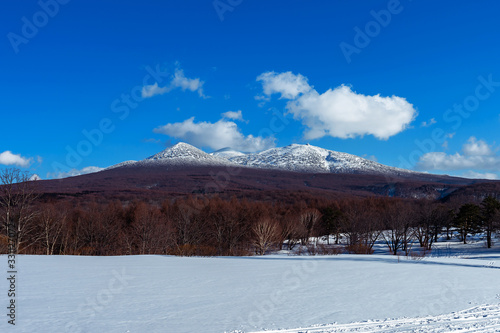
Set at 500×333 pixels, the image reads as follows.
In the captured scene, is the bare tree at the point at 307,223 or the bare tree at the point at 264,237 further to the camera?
the bare tree at the point at 307,223

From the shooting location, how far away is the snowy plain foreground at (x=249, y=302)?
850 centimetres

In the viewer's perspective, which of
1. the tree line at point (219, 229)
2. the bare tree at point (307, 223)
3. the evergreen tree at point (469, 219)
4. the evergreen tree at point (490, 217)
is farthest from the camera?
the bare tree at point (307, 223)

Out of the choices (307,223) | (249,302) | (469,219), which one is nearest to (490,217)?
Result: (469,219)

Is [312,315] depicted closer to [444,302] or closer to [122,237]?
[444,302]

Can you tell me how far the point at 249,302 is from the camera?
431 inches

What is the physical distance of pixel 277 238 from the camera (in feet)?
170

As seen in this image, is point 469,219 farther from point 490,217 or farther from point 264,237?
point 264,237

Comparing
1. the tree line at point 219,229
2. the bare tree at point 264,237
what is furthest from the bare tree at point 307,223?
the bare tree at point 264,237

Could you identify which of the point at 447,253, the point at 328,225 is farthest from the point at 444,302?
the point at 328,225

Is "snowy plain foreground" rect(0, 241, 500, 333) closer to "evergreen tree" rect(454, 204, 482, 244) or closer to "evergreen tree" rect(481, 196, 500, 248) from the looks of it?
"evergreen tree" rect(481, 196, 500, 248)

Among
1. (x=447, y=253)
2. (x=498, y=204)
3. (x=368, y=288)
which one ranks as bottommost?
(x=447, y=253)

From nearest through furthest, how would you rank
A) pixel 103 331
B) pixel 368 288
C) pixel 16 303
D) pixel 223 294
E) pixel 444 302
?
pixel 103 331
pixel 16 303
pixel 444 302
pixel 223 294
pixel 368 288

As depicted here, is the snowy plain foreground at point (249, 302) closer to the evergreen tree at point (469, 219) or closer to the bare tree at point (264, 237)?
the bare tree at point (264, 237)

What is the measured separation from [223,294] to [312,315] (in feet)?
13.0
